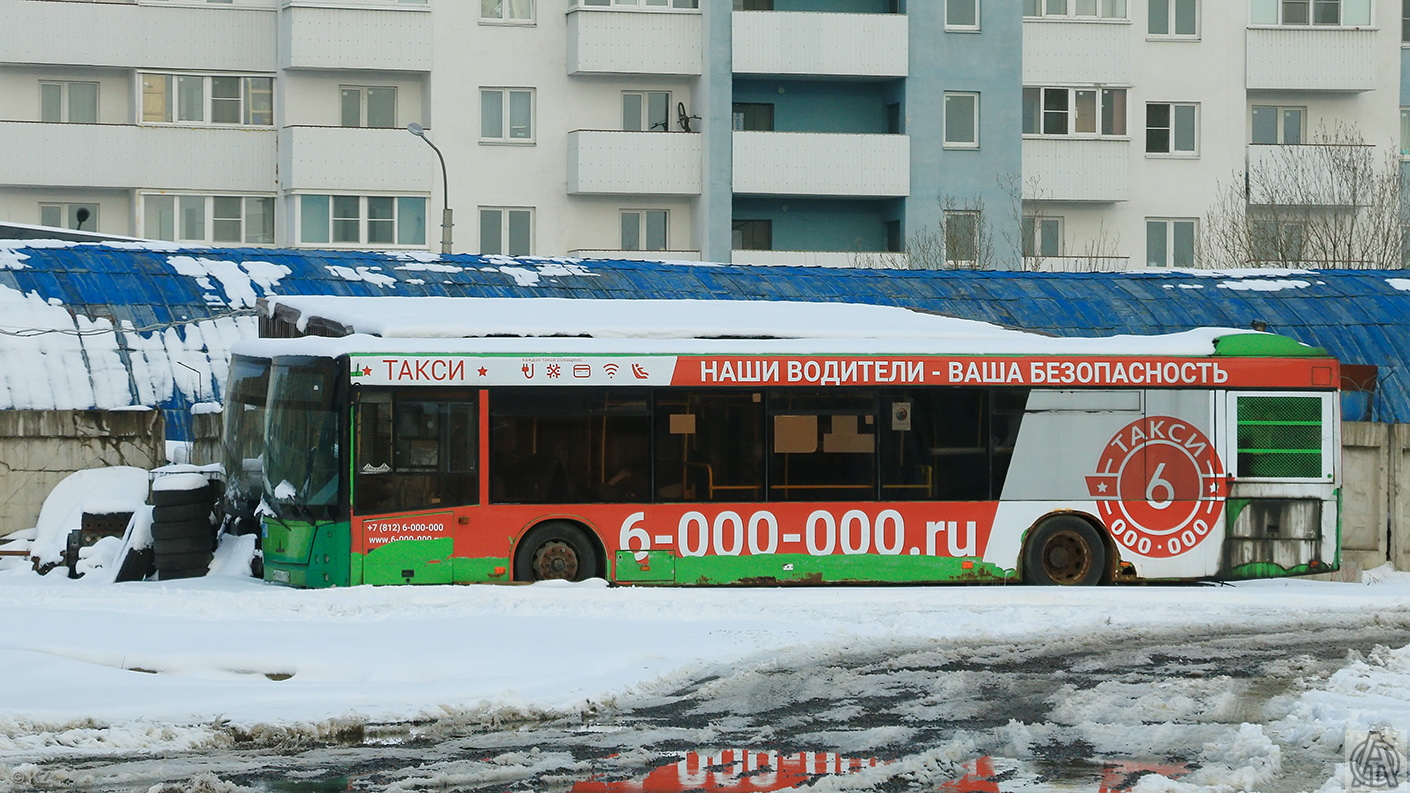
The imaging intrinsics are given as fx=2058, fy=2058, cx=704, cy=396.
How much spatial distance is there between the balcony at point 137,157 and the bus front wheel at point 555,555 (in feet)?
98.9

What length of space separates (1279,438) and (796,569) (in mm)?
5355

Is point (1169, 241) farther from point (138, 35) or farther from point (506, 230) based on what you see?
point (138, 35)

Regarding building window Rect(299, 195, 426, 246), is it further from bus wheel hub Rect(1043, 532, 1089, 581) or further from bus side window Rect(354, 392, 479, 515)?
bus wheel hub Rect(1043, 532, 1089, 581)

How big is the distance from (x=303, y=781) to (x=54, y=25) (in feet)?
133

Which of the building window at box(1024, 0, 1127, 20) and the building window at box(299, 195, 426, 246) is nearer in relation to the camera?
the building window at box(299, 195, 426, 246)

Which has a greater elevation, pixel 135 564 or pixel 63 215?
pixel 63 215

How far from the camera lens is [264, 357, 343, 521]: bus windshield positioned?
63.9 feet

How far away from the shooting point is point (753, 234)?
5053 centimetres

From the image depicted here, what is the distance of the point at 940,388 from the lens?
68.8ft

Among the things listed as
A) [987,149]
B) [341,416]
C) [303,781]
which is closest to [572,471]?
[341,416]

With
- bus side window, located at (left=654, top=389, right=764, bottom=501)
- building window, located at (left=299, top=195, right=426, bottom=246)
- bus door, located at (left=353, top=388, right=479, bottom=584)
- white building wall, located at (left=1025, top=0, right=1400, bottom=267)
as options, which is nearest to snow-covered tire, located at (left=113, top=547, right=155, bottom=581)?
bus door, located at (left=353, top=388, right=479, bottom=584)

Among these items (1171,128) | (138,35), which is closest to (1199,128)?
(1171,128)

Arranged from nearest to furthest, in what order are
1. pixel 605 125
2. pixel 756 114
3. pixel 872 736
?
Answer: pixel 872 736, pixel 605 125, pixel 756 114

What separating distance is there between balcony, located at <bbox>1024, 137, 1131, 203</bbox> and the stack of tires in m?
33.3
